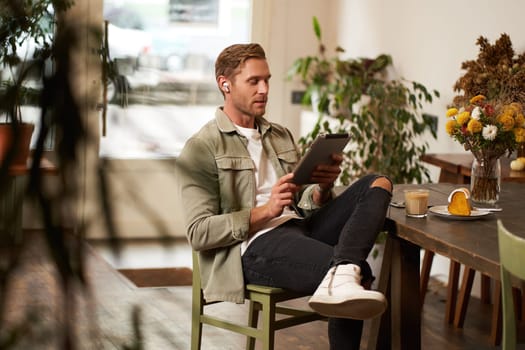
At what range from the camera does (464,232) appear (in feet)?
8.57

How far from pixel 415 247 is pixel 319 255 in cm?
35

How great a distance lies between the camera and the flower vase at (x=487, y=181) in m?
2.96

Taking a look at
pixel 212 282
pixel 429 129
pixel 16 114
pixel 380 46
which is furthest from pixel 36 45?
pixel 380 46

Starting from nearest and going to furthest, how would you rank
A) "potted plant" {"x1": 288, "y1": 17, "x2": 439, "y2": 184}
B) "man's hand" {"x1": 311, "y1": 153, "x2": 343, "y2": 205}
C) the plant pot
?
1. the plant pot
2. "man's hand" {"x1": 311, "y1": 153, "x2": 343, "y2": 205}
3. "potted plant" {"x1": 288, "y1": 17, "x2": 439, "y2": 184}

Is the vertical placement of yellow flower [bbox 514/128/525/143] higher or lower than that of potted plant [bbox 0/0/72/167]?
lower

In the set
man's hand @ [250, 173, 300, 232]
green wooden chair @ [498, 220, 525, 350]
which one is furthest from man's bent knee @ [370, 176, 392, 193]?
green wooden chair @ [498, 220, 525, 350]

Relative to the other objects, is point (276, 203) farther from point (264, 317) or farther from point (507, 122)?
point (507, 122)

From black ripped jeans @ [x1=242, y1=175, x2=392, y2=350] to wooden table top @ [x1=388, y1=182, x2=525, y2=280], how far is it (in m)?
0.09

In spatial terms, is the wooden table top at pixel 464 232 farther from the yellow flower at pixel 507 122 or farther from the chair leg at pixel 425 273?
the chair leg at pixel 425 273

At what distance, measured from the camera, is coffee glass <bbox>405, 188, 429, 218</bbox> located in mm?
2775

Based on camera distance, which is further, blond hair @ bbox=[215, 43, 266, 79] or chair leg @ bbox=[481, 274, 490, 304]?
chair leg @ bbox=[481, 274, 490, 304]

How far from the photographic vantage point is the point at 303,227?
10.0 feet

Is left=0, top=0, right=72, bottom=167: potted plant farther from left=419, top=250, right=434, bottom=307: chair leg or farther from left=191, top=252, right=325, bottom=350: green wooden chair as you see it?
left=419, top=250, right=434, bottom=307: chair leg

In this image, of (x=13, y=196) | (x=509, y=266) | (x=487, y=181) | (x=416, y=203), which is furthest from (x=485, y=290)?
(x=13, y=196)
